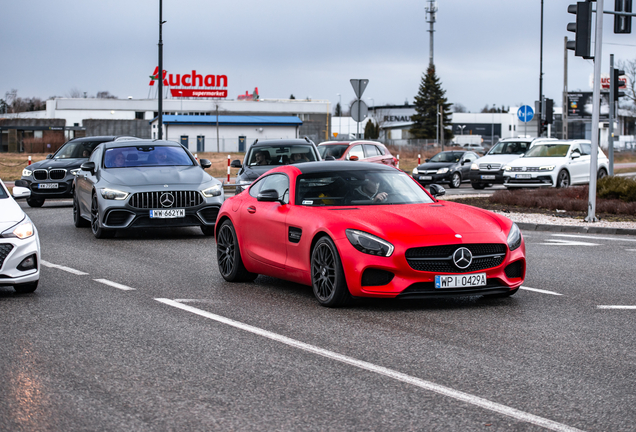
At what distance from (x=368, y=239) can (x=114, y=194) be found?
7.27 meters

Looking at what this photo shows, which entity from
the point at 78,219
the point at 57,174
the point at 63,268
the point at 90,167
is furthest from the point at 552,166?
the point at 63,268

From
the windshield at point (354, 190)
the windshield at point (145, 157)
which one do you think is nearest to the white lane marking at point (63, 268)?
the windshield at point (354, 190)

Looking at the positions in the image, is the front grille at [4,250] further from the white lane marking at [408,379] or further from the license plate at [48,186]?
the license plate at [48,186]

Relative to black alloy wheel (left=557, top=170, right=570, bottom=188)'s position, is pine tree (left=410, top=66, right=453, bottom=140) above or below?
above

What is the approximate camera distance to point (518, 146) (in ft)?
104

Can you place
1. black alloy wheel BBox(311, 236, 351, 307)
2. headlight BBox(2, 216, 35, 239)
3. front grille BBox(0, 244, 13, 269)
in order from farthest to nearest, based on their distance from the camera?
headlight BBox(2, 216, 35, 239) → front grille BBox(0, 244, 13, 269) → black alloy wheel BBox(311, 236, 351, 307)

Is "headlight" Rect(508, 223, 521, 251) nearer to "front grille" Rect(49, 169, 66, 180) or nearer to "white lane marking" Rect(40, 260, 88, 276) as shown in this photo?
"white lane marking" Rect(40, 260, 88, 276)

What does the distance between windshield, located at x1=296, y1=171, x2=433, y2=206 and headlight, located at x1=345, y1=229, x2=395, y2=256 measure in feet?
Result: 3.26

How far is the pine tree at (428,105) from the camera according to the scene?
365 feet

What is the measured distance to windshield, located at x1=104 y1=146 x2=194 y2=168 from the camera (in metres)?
14.9

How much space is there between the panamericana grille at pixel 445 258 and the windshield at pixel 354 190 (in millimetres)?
1183

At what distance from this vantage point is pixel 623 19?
20922 millimetres

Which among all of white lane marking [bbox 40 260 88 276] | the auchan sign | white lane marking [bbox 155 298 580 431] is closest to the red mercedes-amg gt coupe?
white lane marking [bbox 155 298 580 431]

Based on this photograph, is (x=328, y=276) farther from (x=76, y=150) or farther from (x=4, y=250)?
(x=76, y=150)
